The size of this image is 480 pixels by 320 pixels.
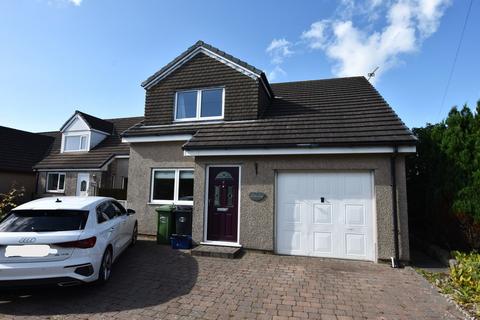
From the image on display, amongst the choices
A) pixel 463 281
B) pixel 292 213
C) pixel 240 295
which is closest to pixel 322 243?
pixel 292 213

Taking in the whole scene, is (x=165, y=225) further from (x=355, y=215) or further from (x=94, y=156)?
(x=94, y=156)

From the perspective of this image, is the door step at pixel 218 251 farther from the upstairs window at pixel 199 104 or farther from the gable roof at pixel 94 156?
the gable roof at pixel 94 156

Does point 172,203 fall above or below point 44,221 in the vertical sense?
above

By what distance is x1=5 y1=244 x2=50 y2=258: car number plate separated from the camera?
179 inches

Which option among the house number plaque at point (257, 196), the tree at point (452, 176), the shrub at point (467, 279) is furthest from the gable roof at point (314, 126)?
the shrub at point (467, 279)

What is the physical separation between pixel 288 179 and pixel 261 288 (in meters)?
3.45

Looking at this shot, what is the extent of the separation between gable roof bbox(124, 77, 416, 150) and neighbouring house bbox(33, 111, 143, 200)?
8.60 meters

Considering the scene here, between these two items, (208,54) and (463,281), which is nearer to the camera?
(463,281)

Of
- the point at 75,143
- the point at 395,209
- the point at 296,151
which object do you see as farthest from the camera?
the point at 75,143

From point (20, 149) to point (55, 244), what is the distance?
22.9m

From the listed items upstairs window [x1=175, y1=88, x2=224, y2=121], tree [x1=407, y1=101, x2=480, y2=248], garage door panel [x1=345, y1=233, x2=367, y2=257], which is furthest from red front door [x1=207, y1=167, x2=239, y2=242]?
tree [x1=407, y1=101, x2=480, y2=248]

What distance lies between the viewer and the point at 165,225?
29.0 feet

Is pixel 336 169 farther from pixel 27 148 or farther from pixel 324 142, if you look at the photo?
pixel 27 148

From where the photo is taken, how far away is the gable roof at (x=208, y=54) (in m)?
10.2
